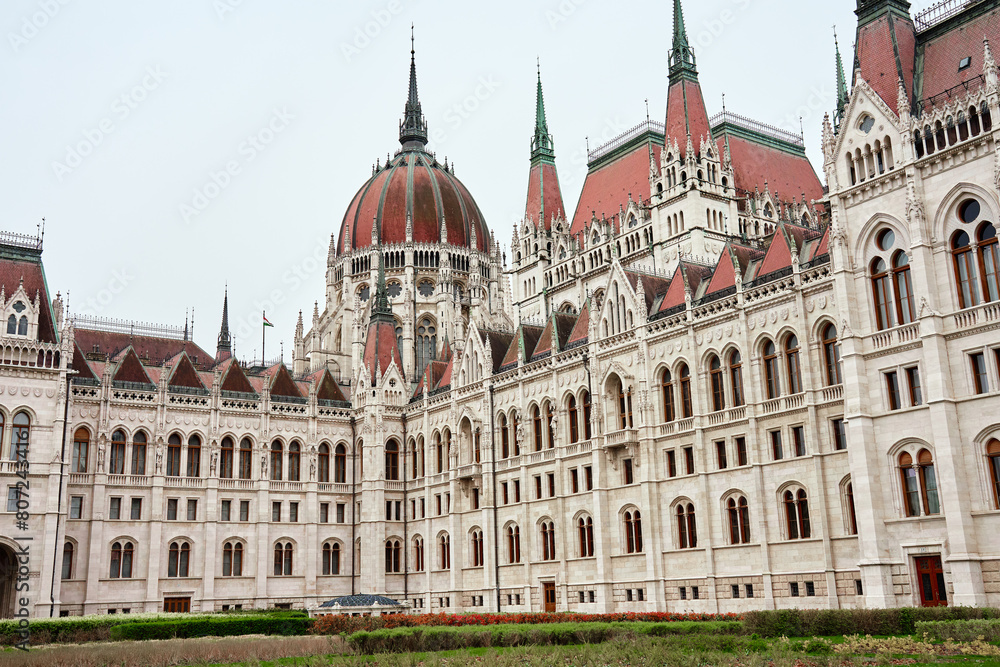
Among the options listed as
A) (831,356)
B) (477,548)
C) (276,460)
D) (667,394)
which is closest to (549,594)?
(477,548)

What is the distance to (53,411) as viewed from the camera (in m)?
57.2

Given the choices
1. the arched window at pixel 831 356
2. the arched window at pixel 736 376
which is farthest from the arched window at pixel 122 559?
the arched window at pixel 831 356

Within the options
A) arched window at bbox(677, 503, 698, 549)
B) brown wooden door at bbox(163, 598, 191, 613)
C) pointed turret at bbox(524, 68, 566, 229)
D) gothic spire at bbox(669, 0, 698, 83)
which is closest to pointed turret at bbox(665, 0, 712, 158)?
gothic spire at bbox(669, 0, 698, 83)

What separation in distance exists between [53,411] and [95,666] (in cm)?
3482

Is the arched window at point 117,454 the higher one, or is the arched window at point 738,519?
the arched window at point 117,454

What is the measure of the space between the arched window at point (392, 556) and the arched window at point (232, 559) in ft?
30.9

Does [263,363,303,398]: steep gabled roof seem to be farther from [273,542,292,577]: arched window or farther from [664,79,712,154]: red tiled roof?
[664,79,712,154]: red tiled roof

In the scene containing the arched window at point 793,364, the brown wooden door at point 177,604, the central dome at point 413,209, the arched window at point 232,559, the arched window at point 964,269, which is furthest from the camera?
the central dome at point 413,209

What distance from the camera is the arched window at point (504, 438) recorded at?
60881 mm

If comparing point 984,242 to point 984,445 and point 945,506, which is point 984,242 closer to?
point 984,445

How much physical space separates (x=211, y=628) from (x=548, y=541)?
20.7m

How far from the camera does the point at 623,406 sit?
52.9 metres

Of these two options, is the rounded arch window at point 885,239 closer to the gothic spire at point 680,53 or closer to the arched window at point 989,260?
the arched window at point 989,260

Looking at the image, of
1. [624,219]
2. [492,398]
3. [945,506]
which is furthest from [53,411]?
[945,506]
